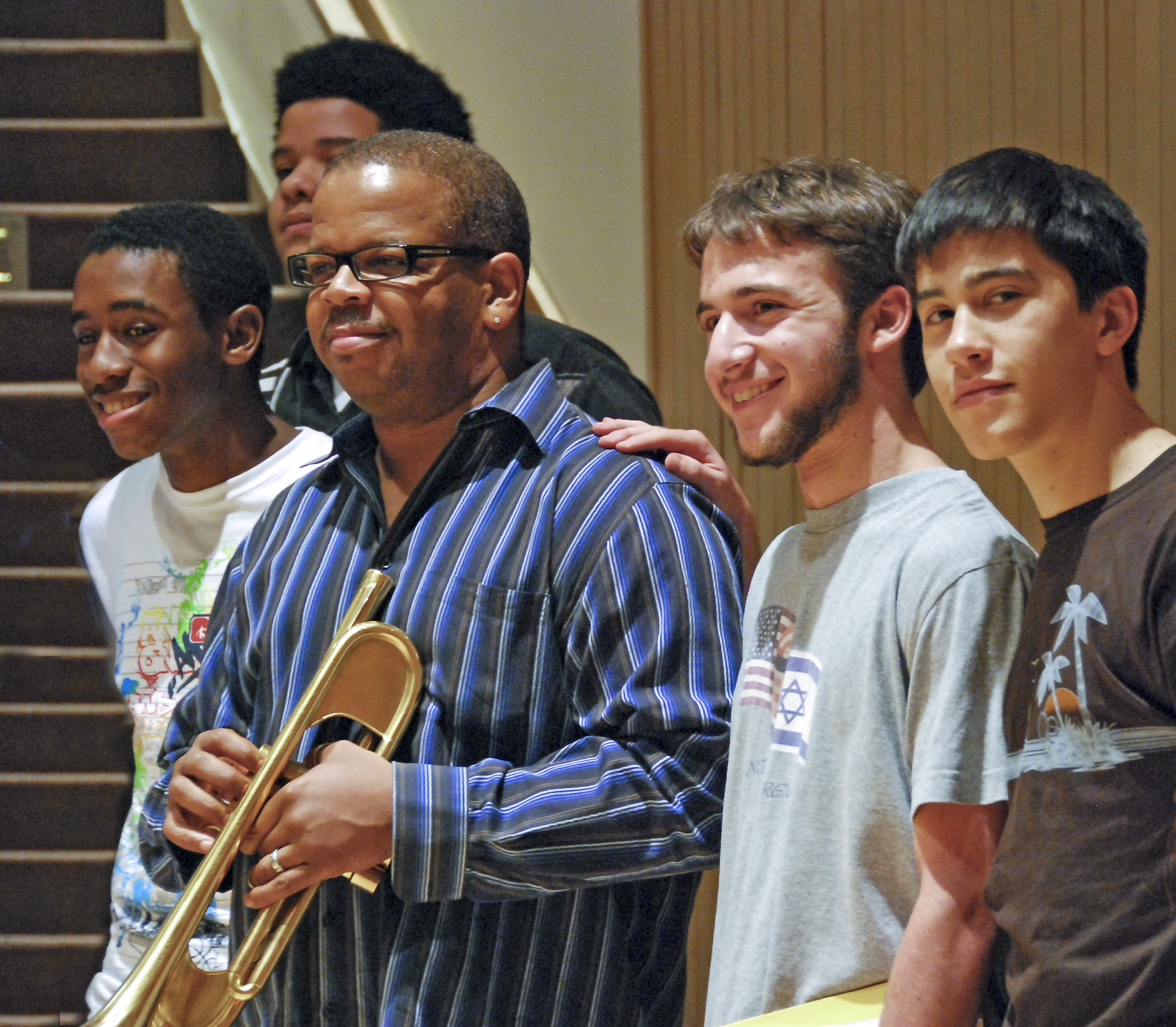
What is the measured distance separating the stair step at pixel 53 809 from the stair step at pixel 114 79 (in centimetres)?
193

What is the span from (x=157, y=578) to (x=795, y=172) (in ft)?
3.64

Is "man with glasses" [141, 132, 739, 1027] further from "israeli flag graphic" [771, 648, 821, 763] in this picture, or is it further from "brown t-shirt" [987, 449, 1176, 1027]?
"brown t-shirt" [987, 449, 1176, 1027]

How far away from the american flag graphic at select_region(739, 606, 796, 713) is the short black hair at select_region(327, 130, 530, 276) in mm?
634

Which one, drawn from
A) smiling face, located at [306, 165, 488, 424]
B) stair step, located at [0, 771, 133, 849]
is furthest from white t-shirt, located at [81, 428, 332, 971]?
stair step, located at [0, 771, 133, 849]

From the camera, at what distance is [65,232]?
3232mm

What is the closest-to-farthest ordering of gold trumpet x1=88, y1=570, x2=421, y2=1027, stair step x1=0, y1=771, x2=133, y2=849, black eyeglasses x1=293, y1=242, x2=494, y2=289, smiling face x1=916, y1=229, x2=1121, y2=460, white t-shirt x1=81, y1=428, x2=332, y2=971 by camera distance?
smiling face x1=916, y1=229, x2=1121, y2=460 → gold trumpet x1=88, y1=570, x2=421, y2=1027 → black eyeglasses x1=293, y1=242, x2=494, y2=289 → white t-shirt x1=81, y1=428, x2=332, y2=971 → stair step x1=0, y1=771, x2=133, y2=849

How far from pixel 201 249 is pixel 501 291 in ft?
2.24

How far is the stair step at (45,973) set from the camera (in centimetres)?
230

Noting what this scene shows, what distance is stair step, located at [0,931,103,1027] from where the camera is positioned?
2.30 metres

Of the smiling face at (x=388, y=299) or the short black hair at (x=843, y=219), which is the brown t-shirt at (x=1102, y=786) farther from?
the smiling face at (x=388, y=299)

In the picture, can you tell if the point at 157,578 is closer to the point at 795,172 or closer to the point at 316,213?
the point at 316,213

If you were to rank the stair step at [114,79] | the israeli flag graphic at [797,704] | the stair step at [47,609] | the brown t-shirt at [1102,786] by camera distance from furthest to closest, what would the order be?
the stair step at [114,79]
the stair step at [47,609]
the israeli flag graphic at [797,704]
the brown t-shirt at [1102,786]

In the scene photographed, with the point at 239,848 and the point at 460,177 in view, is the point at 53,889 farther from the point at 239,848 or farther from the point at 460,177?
the point at 460,177

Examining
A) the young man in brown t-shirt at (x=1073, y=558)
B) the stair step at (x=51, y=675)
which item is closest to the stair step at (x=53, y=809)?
the stair step at (x=51, y=675)
